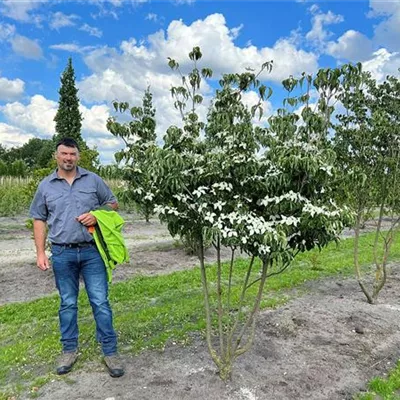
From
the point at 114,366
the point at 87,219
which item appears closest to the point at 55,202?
the point at 87,219

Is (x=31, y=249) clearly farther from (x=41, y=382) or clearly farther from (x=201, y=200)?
(x=201, y=200)

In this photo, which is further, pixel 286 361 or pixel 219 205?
pixel 286 361

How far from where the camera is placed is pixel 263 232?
118 inches

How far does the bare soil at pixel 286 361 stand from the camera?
3584mm

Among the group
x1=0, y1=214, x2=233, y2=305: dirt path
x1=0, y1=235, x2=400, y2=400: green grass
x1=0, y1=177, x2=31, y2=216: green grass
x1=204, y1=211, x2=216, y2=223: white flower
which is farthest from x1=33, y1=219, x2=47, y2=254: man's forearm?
x1=0, y1=177, x2=31, y2=216: green grass

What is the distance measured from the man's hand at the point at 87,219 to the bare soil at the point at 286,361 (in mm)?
1397

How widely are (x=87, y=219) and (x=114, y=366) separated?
1364 mm

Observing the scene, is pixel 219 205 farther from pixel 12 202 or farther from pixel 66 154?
pixel 12 202

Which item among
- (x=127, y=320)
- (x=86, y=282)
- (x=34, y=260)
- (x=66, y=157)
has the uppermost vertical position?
(x=66, y=157)

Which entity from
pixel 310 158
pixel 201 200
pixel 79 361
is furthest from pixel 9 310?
pixel 310 158

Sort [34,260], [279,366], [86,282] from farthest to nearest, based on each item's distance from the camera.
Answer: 1. [34,260]
2. [279,366]
3. [86,282]

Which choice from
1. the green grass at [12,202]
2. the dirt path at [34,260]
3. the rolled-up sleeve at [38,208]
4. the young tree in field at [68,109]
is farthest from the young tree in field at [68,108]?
the rolled-up sleeve at [38,208]

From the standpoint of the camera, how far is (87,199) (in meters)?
3.90

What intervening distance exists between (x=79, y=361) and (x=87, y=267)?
1.01 meters
